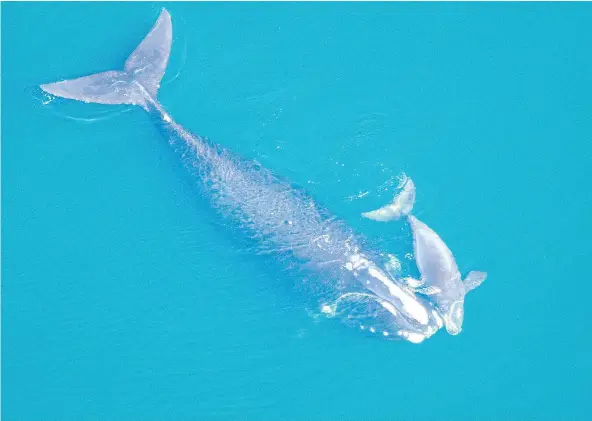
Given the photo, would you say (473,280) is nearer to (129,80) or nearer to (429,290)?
(429,290)

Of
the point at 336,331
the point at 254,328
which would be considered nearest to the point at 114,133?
the point at 254,328

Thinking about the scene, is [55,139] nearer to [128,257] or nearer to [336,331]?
[128,257]

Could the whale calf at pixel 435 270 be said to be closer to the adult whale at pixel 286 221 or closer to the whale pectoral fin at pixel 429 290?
the whale pectoral fin at pixel 429 290

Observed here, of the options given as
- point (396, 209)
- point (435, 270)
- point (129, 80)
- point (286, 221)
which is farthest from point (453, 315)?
point (129, 80)

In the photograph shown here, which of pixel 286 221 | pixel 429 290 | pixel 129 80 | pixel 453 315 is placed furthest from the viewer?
pixel 129 80

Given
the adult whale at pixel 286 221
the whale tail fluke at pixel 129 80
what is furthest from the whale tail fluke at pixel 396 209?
the whale tail fluke at pixel 129 80

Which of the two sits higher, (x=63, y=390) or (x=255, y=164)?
(x=255, y=164)
